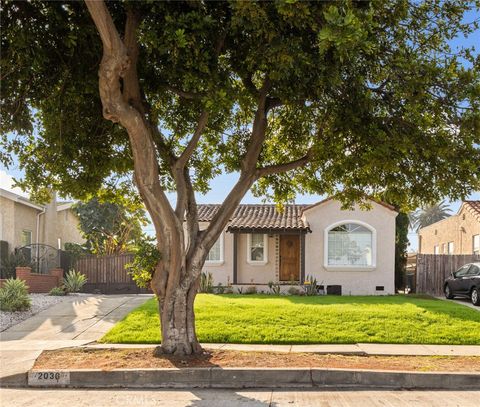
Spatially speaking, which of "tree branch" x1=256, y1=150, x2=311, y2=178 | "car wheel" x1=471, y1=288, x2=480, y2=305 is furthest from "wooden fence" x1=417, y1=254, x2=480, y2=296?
"tree branch" x1=256, y1=150, x2=311, y2=178

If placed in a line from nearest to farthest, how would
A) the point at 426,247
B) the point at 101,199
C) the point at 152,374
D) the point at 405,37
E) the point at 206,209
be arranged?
the point at 152,374 → the point at 405,37 → the point at 101,199 → the point at 206,209 → the point at 426,247

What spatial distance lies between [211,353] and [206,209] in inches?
591

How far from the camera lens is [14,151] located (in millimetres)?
10617

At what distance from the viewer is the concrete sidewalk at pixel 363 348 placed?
33.7ft

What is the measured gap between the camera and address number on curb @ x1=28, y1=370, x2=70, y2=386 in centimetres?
829

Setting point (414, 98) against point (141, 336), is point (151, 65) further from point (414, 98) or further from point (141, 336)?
point (141, 336)

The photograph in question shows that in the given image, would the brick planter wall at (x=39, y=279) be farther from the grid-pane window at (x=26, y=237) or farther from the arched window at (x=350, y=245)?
the arched window at (x=350, y=245)

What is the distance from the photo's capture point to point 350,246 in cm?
2214

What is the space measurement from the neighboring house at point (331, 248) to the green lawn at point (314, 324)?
6709 mm

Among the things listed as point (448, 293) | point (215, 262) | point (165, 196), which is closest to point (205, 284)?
point (215, 262)

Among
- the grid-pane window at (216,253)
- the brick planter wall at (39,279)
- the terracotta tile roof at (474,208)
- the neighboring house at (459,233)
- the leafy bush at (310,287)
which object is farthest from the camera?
the neighboring house at (459,233)

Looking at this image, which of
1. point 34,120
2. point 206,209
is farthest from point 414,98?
point 206,209

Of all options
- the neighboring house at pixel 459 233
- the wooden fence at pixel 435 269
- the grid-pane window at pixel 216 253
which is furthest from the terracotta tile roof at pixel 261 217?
the neighboring house at pixel 459 233

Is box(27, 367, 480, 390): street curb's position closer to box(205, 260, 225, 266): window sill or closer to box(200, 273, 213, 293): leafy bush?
box(200, 273, 213, 293): leafy bush
